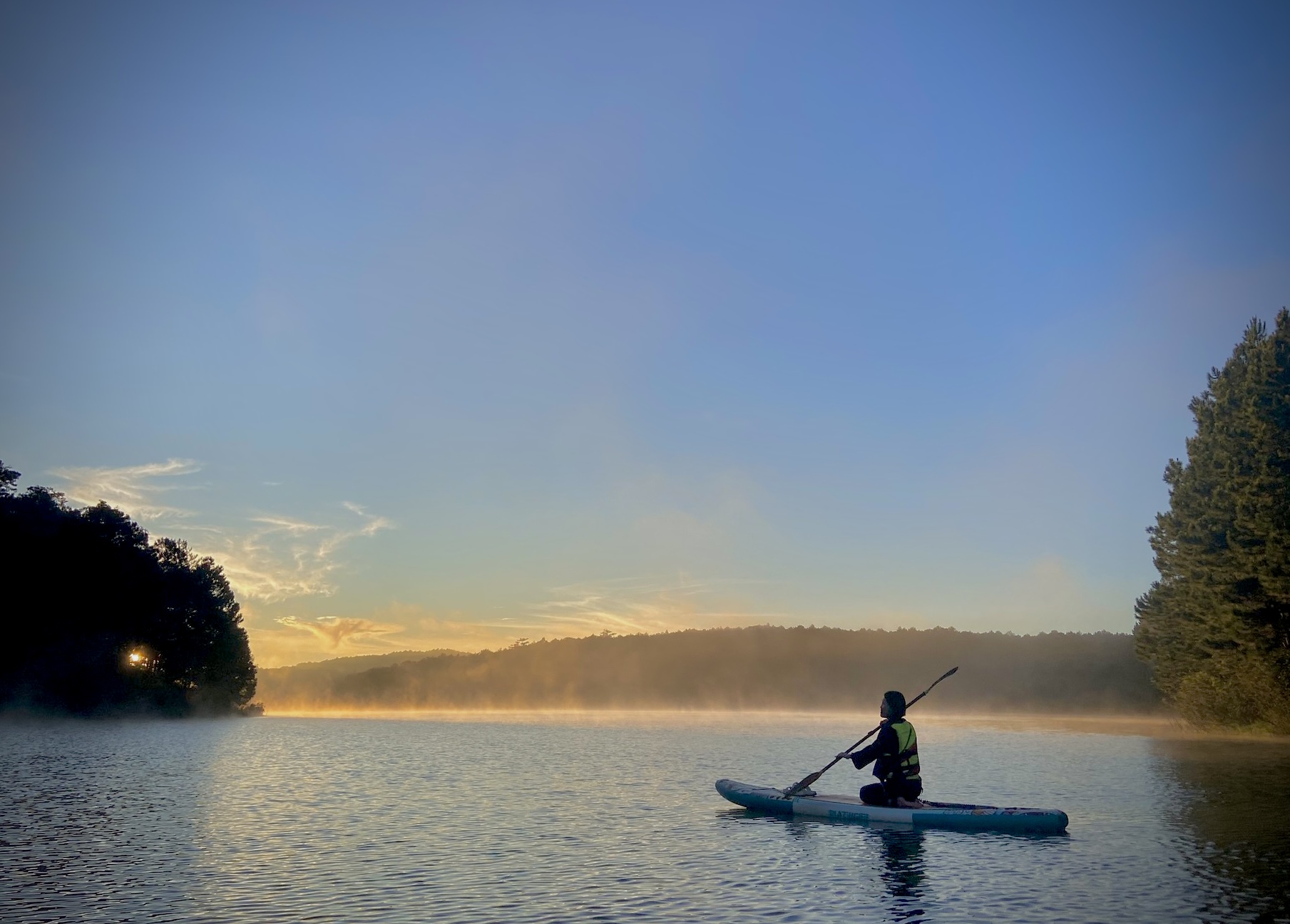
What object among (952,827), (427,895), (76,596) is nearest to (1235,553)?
(952,827)

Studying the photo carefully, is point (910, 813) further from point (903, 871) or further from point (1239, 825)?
point (1239, 825)

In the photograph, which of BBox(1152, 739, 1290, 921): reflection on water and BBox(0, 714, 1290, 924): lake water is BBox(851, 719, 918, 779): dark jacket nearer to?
BBox(0, 714, 1290, 924): lake water

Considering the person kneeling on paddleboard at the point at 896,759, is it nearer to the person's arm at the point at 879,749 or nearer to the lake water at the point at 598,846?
the person's arm at the point at 879,749

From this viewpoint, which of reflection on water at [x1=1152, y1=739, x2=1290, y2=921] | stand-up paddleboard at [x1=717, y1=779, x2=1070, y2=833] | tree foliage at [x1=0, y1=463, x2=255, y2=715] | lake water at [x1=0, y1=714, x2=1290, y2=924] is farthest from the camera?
tree foliage at [x1=0, y1=463, x2=255, y2=715]

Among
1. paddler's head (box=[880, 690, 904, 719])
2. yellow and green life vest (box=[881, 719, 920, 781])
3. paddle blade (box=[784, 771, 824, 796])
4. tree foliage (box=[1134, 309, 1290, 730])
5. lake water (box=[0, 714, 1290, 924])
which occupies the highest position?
tree foliage (box=[1134, 309, 1290, 730])

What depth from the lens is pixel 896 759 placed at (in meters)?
24.3

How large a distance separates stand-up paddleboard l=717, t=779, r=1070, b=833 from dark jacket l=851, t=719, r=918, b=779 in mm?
831

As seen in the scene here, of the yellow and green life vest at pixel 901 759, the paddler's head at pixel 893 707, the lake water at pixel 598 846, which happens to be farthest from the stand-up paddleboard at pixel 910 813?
the paddler's head at pixel 893 707

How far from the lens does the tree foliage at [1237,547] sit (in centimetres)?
4772

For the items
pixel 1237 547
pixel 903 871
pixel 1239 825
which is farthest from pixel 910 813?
pixel 1237 547

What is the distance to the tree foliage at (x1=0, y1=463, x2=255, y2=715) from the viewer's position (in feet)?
263

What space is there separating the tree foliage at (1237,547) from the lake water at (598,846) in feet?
24.3

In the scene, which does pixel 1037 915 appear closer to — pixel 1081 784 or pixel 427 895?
pixel 427 895

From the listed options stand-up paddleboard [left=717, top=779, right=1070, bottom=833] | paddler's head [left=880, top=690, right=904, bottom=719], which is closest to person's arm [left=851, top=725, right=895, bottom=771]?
paddler's head [left=880, top=690, right=904, bottom=719]
